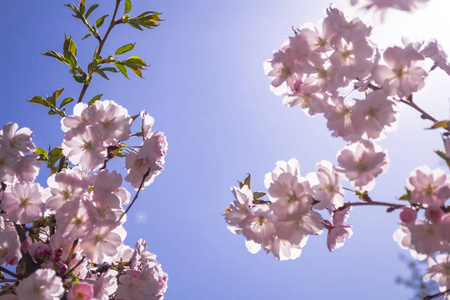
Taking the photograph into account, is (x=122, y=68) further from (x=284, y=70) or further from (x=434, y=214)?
(x=434, y=214)

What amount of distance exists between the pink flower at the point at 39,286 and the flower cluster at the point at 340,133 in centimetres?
63

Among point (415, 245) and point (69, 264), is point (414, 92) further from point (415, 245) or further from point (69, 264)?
point (69, 264)

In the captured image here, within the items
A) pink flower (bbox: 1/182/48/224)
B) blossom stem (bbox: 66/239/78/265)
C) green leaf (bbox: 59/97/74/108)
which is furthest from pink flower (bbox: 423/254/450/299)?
green leaf (bbox: 59/97/74/108)

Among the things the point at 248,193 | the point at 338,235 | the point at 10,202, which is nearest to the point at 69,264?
the point at 10,202

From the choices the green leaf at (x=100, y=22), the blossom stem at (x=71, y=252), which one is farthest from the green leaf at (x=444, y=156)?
the green leaf at (x=100, y=22)

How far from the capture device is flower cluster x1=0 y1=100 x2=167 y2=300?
1.46m

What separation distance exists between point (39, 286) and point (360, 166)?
3.69 ft

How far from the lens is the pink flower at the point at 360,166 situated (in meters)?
1.28

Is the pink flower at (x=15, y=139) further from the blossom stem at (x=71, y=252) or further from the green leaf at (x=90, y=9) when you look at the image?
the green leaf at (x=90, y=9)

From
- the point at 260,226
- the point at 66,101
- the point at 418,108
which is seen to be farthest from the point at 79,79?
the point at 418,108

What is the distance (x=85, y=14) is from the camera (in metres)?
1.97

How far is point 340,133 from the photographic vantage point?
140cm

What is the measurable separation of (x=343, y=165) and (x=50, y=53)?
1.46 metres

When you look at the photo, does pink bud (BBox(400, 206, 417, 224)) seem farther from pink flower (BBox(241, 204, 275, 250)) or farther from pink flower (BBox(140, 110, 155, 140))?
pink flower (BBox(140, 110, 155, 140))
